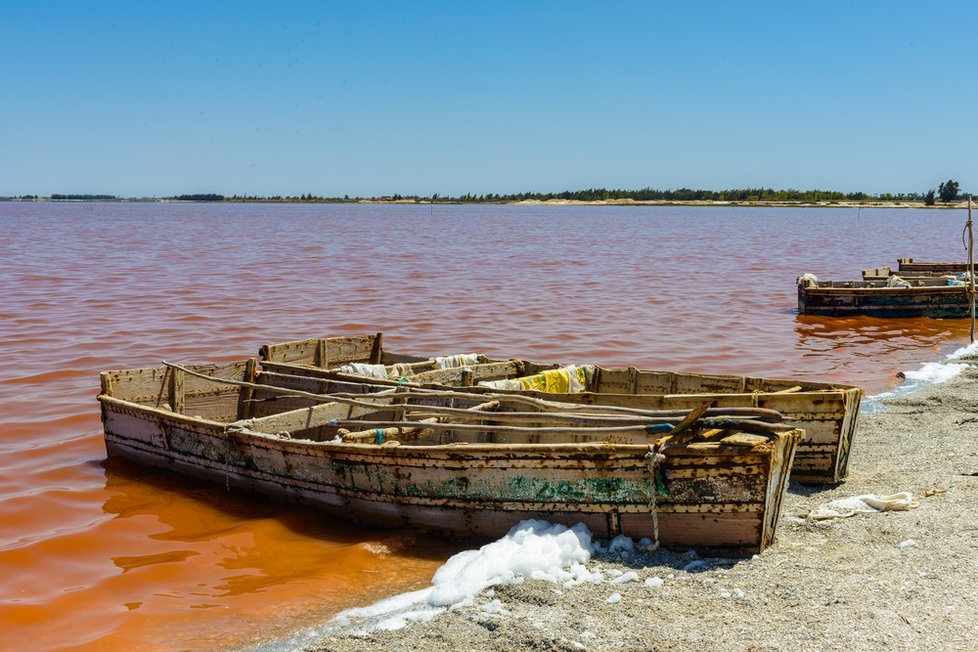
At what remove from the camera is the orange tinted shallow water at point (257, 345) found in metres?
7.29

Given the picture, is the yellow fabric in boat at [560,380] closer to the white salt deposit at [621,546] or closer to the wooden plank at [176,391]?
the white salt deposit at [621,546]

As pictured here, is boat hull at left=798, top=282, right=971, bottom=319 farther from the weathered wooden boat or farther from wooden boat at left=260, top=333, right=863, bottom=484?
wooden boat at left=260, top=333, right=863, bottom=484

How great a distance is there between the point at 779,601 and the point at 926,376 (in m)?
10.7

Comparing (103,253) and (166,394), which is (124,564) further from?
(103,253)

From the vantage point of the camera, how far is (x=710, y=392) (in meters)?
9.59

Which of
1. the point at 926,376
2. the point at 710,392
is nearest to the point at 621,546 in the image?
the point at 710,392

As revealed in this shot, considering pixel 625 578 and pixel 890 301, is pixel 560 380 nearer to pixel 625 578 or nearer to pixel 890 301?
pixel 625 578

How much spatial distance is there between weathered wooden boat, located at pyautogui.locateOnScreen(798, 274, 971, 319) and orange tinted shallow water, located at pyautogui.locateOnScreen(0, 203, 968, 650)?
42 cm

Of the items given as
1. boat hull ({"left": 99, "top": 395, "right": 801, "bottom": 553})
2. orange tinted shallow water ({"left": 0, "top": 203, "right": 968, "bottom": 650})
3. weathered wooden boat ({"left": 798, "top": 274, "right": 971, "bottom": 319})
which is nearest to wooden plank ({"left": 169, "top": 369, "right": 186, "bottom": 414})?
orange tinted shallow water ({"left": 0, "top": 203, "right": 968, "bottom": 650})

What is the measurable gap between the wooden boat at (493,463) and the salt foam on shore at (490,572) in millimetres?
236

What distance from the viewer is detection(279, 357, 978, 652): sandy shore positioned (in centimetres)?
551

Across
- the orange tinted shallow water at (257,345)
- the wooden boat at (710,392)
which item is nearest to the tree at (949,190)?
the orange tinted shallow water at (257,345)

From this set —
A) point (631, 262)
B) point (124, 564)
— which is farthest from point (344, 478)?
point (631, 262)

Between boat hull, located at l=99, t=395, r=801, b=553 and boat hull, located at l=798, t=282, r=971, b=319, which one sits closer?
boat hull, located at l=99, t=395, r=801, b=553
